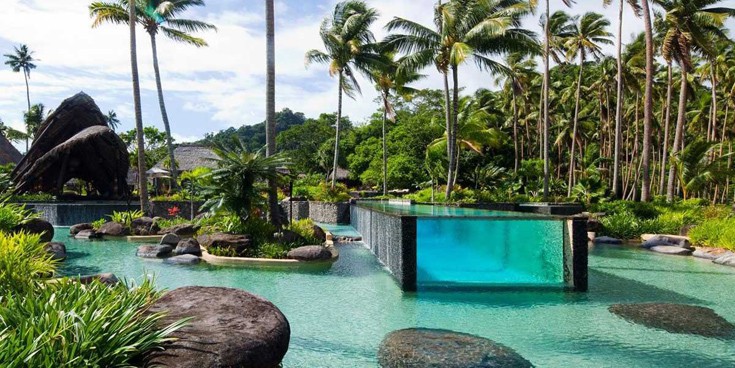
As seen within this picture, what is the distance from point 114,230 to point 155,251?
576 centimetres

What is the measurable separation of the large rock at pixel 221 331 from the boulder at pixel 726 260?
1257cm

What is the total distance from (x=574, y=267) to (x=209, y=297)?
6855 millimetres

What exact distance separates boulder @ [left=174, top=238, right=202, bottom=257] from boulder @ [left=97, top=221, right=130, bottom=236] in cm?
568

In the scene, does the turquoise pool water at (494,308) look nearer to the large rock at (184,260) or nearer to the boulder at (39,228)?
the large rock at (184,260)

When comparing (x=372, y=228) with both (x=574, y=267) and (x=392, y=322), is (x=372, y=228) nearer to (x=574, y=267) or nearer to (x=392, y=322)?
(x=574, y=267)

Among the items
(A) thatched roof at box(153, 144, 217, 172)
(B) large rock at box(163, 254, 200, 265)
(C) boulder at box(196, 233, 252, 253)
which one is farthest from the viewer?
Result: (A) thatched roof at box(153, 144, 217, 172)

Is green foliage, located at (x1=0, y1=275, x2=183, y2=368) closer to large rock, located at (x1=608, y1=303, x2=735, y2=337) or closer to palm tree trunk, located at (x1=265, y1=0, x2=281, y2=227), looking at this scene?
large rock, located at (x1=608, y1=303, x2=735, y2=337)

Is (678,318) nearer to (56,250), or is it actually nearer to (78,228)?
(56,250)

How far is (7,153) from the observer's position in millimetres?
46156

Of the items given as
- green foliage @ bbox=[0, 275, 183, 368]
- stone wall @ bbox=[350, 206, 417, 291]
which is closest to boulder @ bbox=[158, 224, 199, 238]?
stone wall @ bbox=[350, 206, 417, 291]

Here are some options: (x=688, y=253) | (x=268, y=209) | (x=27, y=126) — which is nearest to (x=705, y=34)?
(x=688, y=253)

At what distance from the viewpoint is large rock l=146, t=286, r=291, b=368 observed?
4.04m

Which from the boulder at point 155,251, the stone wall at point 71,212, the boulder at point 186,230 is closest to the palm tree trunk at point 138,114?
A: the stone wall at point 71,212

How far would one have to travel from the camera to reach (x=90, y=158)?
28.6m
